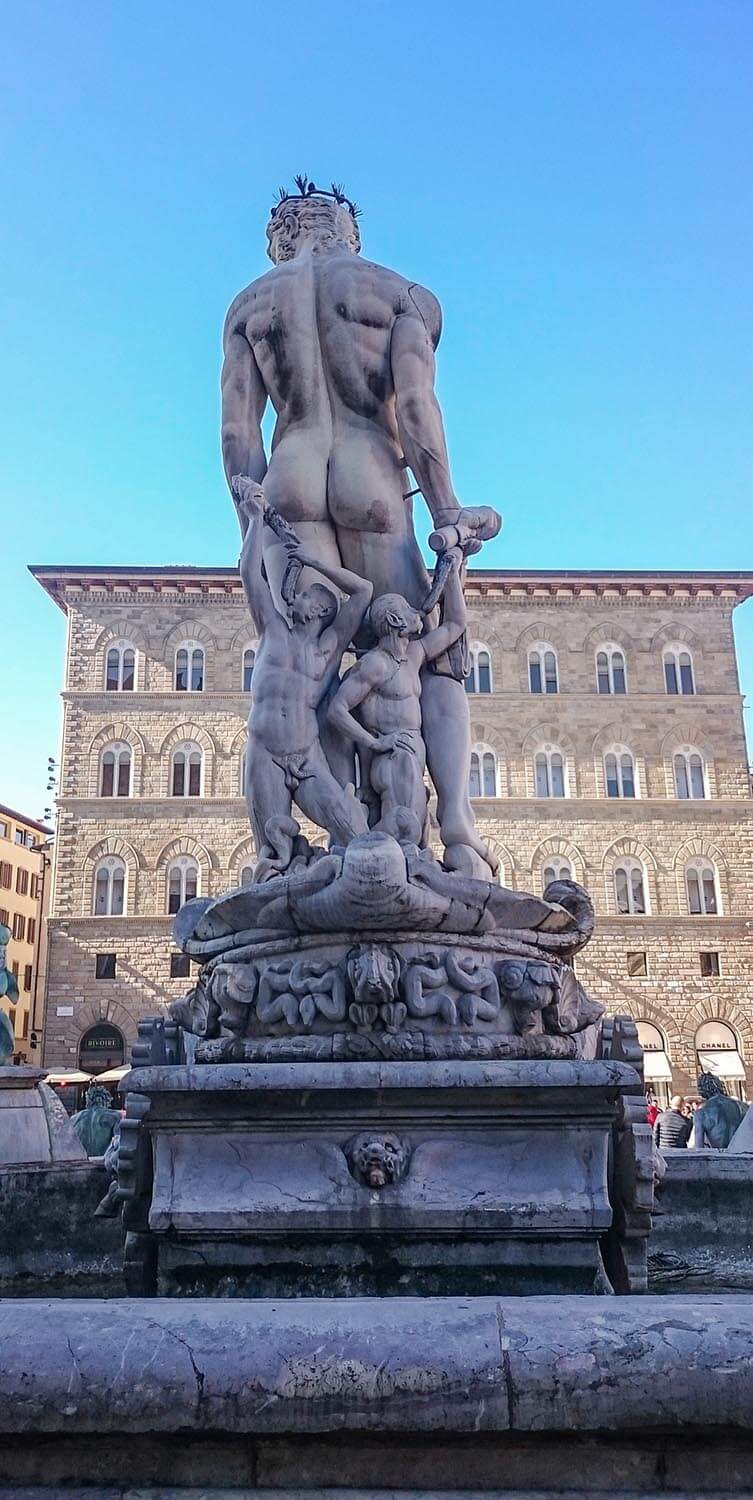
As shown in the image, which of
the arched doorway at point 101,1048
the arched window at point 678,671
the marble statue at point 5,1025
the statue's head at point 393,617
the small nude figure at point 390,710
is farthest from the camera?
the arched window at point 678,671

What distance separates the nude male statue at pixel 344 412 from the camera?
506 cm

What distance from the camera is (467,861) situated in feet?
14.4

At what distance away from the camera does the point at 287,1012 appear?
332 cm

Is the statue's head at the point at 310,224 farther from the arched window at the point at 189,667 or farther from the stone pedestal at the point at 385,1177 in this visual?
the arched window at the point at 189,667

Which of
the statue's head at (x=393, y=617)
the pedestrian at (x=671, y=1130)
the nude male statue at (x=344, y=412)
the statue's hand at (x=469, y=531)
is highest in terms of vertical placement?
the nude male statue at (x=344, y=412)

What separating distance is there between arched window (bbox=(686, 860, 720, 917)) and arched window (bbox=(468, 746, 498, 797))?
6598mm

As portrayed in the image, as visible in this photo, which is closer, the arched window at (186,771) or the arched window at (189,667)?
the arched window at (186,771)

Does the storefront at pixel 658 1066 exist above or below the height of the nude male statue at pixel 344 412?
below

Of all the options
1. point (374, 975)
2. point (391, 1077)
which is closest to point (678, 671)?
point (374, 975)

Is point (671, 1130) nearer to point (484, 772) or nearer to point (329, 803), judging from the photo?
point (329, 803)

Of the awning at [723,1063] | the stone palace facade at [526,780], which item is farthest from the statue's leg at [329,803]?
the awning at [723,1063]

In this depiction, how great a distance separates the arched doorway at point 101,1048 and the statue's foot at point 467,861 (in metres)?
32.1

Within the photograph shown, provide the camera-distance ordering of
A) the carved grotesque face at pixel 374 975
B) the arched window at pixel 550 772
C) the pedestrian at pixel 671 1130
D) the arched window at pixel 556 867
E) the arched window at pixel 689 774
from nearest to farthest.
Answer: the carved grotesque face at pixel 374 975 < the pedestrian at pixel 671 1130 < the arched window at pixel 556 867 < the arched window at pixel 550 772 < the arched window at pixel 689 774

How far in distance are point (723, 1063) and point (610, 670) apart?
12.8 meters
